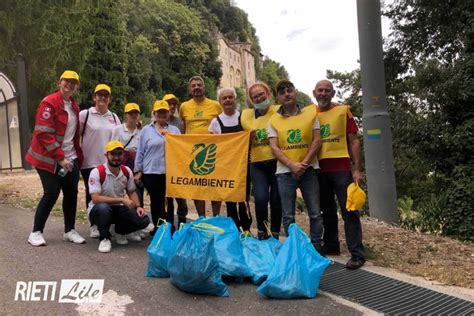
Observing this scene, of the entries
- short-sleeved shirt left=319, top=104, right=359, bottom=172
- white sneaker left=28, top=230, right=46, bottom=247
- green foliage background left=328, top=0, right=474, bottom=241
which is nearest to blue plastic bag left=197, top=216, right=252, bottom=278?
short-sleeved shirt left=319, top=104, right=359, bottom=172

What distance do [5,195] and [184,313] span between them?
292 inches

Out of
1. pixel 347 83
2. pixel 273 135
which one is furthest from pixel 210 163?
pixel 347 83

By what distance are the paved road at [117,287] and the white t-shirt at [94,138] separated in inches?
39.2

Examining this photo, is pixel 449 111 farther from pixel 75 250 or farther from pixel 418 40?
pixel 75 250

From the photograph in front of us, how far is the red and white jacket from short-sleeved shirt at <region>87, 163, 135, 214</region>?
423 millimetres

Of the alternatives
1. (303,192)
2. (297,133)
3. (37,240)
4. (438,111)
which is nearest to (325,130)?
(297,133)

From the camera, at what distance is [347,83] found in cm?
1775

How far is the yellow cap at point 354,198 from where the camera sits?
4426 millimetres

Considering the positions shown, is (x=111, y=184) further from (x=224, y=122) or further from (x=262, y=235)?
(x=262, y=235)

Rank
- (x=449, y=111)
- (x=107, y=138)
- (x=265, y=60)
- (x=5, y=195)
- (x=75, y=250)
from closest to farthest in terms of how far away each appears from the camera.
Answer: (x=75, y=250)
(x=107, y=138)
(x=5, y=195)
(x=449, y=111)
(x=265, y=60)

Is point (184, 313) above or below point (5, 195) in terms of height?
below

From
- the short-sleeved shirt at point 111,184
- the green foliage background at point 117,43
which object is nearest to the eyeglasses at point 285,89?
the short-sleeved shirt at point 111,184

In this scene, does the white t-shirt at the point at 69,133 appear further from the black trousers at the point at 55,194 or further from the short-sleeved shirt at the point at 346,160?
the short-sleeved shirt at the point at 346,160

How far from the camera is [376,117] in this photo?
25.0 ft
